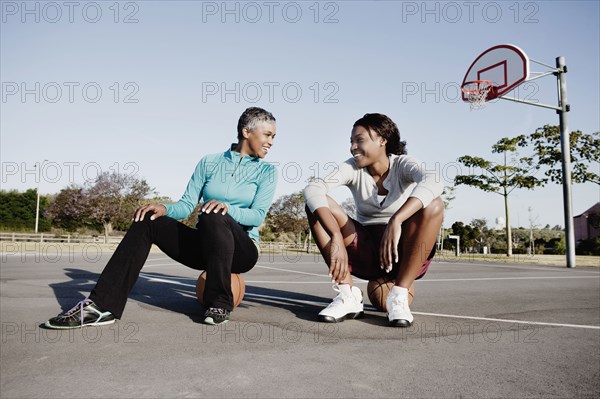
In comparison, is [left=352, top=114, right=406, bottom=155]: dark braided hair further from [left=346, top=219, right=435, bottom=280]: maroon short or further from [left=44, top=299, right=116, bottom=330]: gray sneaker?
[left=44, top=299, right=116, bottom=330]: gray sneaker

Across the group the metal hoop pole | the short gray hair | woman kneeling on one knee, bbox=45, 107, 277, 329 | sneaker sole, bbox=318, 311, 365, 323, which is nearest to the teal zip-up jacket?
woman kneeling on one knee, bbox=45, 107, 277, 329

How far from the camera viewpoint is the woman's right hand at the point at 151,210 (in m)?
2.84

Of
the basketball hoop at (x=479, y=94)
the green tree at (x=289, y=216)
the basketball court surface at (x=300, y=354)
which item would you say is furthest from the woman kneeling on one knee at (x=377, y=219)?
the green tree at (x=289, y=216)

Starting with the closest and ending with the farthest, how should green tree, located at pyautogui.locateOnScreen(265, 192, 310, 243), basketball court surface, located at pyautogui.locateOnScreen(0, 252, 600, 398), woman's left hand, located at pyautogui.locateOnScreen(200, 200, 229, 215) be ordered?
basketball court surface, located at pyautogui.locateOnScreen(0, 252, 600, 398)
woman's left hand, located at pyautogui.locateOnScreen(200, 200, 229, 215)
green tree, located at pyautogui.locateOnScreen(265, 192, 310, 243)

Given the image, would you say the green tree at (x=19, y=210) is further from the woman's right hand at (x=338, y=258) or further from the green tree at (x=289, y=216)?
the woman's right hand at (x=338, y=258)

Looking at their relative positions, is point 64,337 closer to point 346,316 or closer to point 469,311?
point 346,316

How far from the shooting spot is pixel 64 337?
2.34m

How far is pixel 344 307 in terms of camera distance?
9.72 ft

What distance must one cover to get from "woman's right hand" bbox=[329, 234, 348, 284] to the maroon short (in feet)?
1.12

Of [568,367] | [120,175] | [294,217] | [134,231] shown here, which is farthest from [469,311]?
[120,175]

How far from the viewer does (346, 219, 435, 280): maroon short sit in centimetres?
324

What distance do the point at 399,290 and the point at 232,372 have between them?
1479 millimetres

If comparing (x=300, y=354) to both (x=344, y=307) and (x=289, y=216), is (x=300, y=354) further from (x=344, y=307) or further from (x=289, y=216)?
(x=289, y=216)

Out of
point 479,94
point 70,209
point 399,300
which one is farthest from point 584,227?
point 399,300
